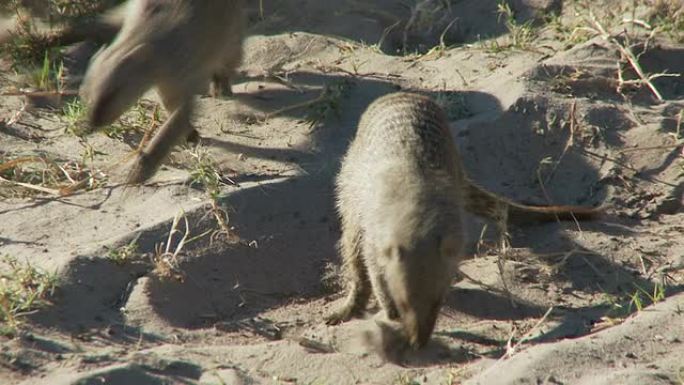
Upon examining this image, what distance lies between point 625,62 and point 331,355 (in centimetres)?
252

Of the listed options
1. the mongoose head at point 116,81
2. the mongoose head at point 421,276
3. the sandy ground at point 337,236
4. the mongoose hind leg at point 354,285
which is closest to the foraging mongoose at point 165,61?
the mongoose head at point 116,81

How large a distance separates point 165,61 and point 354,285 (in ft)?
5.05

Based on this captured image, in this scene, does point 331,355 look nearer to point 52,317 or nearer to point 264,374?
point 264,374

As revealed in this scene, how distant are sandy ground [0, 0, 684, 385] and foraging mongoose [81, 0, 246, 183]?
0.20 meters

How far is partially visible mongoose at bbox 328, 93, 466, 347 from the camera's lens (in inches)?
139

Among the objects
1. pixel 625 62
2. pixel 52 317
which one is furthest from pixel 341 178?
pixel 625 62

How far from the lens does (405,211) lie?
12.0 feet

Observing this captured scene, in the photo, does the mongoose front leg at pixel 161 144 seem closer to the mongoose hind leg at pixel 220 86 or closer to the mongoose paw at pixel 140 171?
the mongoose paw at pixel 140 171

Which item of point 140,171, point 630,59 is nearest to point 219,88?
point 140,171

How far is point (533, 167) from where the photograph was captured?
5023mm

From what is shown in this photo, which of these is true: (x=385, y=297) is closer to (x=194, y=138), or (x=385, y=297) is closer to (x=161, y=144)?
(x=161, y=144)

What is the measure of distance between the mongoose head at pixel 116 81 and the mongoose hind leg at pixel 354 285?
119 centimetres

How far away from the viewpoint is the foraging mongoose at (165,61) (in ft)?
15.3

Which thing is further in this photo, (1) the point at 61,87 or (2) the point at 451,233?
(1) the point at 61,87
